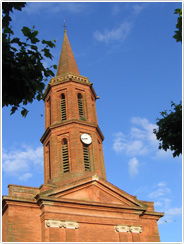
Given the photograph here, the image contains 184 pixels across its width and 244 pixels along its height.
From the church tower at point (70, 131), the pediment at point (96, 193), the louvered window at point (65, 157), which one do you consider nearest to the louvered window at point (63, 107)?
the church tower at point (70, 131)

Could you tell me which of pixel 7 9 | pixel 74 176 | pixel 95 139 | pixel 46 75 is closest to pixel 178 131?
pixel 46 75

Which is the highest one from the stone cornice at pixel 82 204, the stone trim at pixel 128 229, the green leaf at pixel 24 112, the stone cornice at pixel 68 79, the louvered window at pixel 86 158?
the stone cornice at pixel 68 79

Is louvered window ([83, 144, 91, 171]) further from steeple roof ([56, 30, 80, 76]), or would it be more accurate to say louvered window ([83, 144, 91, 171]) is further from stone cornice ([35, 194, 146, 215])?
steeple roof ([56, 30, 80, 76])

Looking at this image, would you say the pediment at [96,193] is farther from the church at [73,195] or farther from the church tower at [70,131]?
the church tower at [70,131]

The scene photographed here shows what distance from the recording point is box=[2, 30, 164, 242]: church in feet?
68.0

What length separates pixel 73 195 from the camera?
73.5ft

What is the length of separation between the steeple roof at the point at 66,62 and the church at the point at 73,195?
149 centimetres

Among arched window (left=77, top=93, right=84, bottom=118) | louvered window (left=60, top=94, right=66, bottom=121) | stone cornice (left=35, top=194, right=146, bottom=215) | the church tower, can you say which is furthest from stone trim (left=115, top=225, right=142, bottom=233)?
louvered window (left=60, top=94, right=66, bottom=121)

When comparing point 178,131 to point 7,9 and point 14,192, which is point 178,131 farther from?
point 14,192

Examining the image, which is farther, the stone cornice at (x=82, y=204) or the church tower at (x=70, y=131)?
the church tower at (x=70, y=131)

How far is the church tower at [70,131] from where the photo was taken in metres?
25.1

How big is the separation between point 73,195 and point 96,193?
1813 mm

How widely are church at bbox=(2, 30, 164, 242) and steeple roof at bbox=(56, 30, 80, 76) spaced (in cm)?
149

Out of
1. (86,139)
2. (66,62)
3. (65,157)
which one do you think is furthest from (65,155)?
(66,62)
